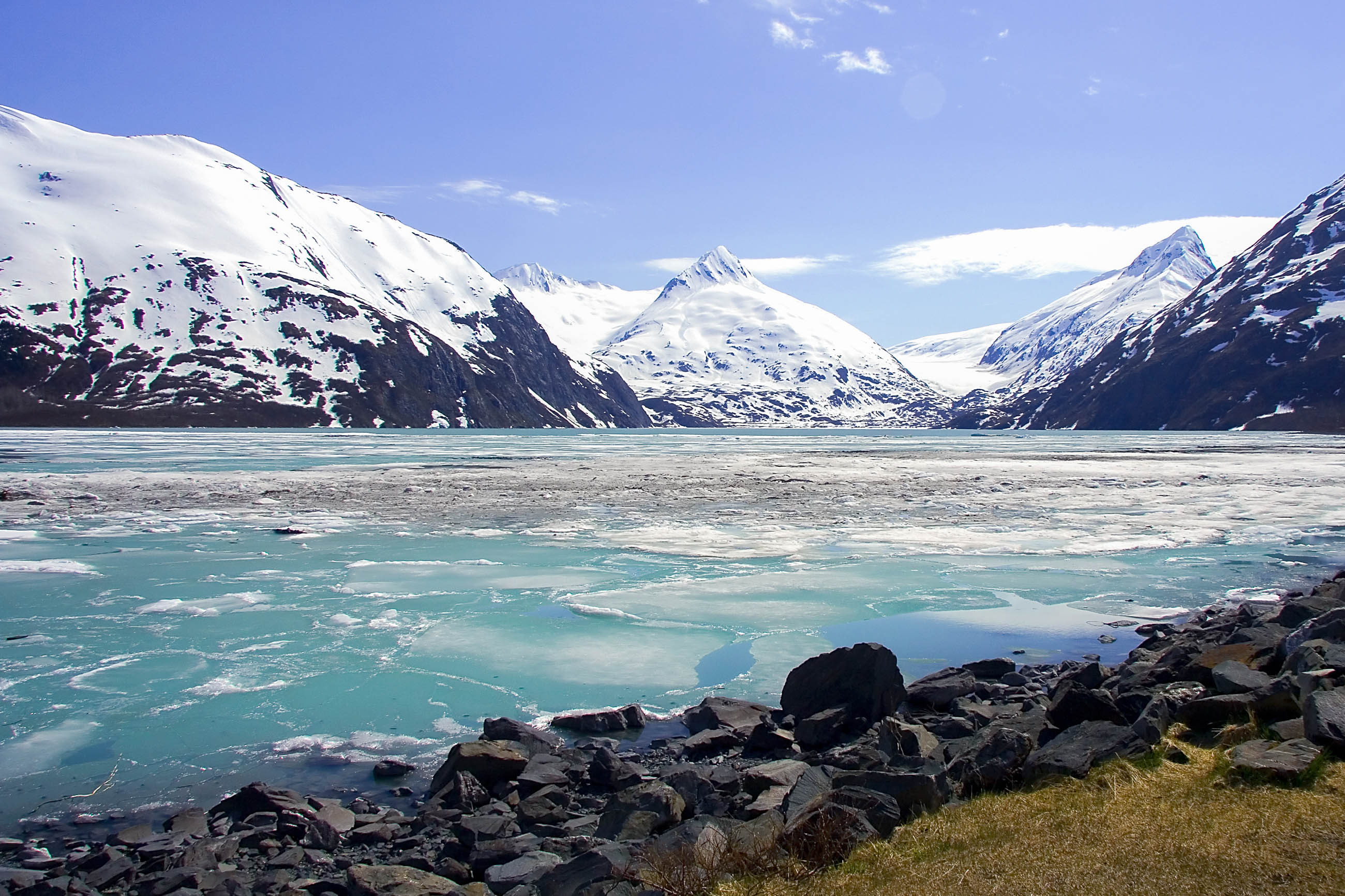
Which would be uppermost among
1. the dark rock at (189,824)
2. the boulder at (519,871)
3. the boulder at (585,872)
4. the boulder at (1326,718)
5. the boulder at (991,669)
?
the boulder at (1326,718)

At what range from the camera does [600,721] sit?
13680mm

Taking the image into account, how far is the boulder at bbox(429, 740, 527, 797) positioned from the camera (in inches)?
440

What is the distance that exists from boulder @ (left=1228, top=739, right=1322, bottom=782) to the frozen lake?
27.0 feet

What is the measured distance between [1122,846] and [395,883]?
6.79m

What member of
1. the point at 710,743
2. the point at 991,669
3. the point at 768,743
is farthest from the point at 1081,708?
the point at 710,743

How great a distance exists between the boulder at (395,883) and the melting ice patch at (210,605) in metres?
13.5

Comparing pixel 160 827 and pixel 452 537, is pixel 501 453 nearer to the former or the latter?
pixel 452 537

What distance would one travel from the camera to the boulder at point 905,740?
10938mm

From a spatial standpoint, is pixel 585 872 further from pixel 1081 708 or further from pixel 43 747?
pixel 43 747

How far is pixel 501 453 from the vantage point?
108438 millimetres

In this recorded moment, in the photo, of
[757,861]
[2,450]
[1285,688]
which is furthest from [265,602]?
[2,450]

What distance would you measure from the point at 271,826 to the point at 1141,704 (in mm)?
10901

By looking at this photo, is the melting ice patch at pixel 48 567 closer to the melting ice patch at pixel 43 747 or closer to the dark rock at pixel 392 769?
the melting ice patch at pixel 43 747

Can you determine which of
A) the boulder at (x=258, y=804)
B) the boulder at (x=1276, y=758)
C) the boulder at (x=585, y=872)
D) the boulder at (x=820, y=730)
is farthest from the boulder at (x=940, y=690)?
the boulder at (x=258, y=804)
